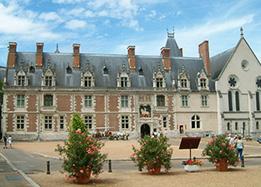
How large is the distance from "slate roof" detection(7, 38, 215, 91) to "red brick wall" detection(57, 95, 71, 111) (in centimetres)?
142

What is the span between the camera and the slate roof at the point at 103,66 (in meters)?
48.5

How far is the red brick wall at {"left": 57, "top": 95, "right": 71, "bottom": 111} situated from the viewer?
47562 millimetres

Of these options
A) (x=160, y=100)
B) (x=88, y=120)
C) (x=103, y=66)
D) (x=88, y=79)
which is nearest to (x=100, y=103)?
(x=88, y=120)

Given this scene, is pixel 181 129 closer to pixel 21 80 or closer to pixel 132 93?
pixel 132 93

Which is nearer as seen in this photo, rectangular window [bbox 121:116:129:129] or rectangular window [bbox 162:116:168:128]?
rectangular window [bbox 121:116:129:129]

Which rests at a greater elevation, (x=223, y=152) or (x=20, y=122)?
(x=20, y=122)

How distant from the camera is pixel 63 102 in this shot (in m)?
47.7

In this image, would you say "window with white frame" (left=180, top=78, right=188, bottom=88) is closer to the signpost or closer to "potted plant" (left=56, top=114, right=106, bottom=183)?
the signpost

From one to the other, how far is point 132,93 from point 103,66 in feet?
18.7

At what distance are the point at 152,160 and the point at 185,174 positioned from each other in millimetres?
1437

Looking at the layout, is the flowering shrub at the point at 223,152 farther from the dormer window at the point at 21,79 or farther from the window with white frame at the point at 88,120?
the dormer window at the point at 21,79

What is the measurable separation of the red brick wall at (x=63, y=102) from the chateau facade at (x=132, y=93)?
0.12m

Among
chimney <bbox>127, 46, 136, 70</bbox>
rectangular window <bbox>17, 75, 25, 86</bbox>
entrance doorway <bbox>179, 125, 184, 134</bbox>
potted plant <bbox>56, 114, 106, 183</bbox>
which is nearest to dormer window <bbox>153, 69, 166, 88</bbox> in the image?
chimney <bbox>127, 46, 136, 70</bbox>

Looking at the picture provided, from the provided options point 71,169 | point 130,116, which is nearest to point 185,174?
point 71,169
